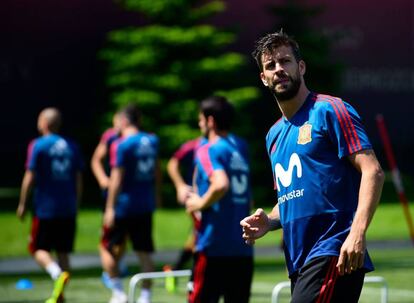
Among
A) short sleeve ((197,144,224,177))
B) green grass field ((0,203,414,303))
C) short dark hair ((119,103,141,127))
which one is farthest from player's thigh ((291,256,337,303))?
short dark hair ((119,103,141,127))

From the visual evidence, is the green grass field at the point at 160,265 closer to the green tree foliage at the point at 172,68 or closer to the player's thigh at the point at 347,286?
the green tree foliage at the point at 172,68

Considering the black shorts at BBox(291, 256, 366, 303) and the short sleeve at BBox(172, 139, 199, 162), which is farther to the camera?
the short sleeve at BBox(172, 139, 199, 162)

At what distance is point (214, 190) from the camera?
9.34 metres

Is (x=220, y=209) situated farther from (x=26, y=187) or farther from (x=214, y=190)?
(x=26, y=187)

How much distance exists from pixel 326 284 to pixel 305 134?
32.5 inches

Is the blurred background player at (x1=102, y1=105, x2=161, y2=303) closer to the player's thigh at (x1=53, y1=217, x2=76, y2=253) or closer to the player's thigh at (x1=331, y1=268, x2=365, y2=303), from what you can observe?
the player's thigh at (x1=53, y1=217, x2=76, y2=253)

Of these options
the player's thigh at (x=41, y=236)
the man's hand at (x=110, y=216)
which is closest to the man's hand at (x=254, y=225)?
the man's hand at (x=110, y=216)

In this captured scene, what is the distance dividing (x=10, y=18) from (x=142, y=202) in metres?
21.0

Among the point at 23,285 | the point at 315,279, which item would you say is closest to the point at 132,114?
the point at 23,285

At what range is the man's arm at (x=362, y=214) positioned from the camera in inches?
244

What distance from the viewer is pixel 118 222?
572 inches

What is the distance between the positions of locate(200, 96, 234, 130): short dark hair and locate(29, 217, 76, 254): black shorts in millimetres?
4975

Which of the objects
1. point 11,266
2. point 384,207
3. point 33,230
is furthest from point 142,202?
point 384,207

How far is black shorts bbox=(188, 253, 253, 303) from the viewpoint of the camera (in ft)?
30.3
